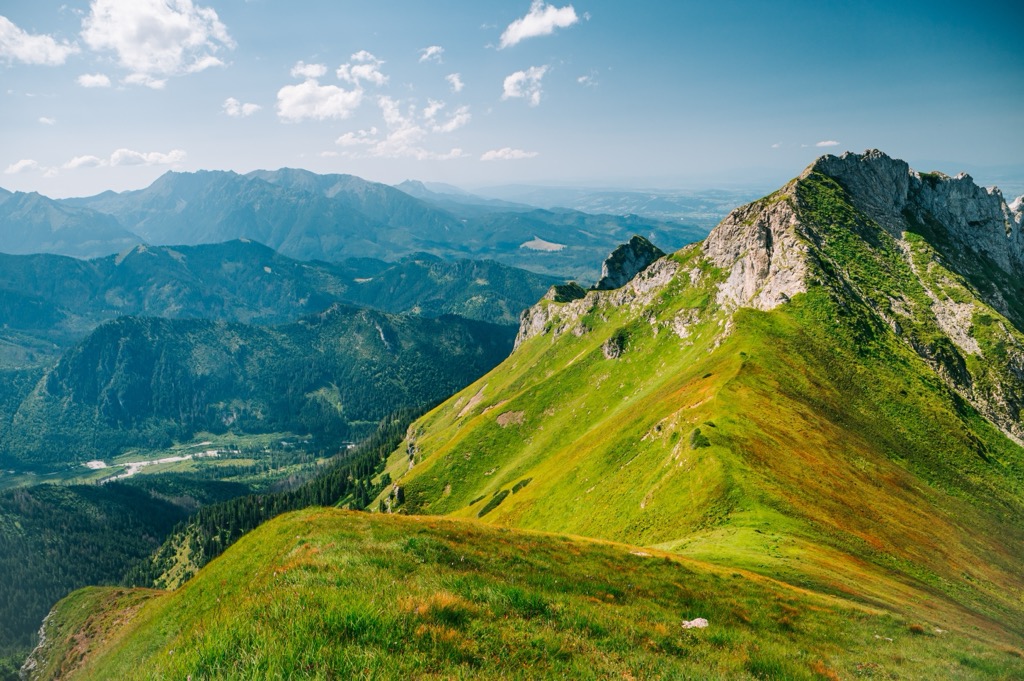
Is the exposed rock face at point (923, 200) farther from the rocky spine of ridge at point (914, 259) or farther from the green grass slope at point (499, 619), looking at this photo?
the green grass slope at point (499, 619)

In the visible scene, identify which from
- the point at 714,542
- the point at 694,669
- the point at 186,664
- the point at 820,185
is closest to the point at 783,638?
the point at 694,669

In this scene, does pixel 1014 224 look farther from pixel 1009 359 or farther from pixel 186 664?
pixel 186 664

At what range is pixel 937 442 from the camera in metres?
75.2

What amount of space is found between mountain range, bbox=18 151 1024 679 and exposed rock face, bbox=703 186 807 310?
81 cm

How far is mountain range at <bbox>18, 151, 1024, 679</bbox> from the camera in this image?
1181 centimetres

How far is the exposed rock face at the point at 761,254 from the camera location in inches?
4625

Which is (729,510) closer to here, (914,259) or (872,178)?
(914,259)

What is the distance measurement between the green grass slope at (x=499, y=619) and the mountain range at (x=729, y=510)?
0.11 meters

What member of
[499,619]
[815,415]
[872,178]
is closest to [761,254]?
[872,178]

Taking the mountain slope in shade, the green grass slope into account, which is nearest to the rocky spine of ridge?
the mountain slope in shade

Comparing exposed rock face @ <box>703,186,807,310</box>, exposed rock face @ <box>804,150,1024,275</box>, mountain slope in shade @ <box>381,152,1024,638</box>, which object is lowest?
mountain slope in shade @ <box>381,152,1024,638</box>

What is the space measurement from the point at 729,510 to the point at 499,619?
4794cm

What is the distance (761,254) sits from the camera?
135250mm

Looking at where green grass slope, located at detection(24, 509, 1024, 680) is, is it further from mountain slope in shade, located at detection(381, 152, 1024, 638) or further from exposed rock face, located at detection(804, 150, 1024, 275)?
exposed rock face, located at detection(804, 150, 1024, 275)
